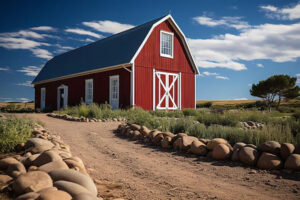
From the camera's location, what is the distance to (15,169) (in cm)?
343

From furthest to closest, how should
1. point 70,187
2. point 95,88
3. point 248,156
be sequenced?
1. point 95,88
2. point 248,156
3. point 70,187

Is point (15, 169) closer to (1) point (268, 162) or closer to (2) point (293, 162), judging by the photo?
(1) point (268, 162)

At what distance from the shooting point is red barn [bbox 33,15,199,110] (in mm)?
14805

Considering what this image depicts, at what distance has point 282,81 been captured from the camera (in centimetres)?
3594

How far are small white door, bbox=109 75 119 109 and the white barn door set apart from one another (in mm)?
2311

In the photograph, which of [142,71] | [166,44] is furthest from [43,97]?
[166,44]

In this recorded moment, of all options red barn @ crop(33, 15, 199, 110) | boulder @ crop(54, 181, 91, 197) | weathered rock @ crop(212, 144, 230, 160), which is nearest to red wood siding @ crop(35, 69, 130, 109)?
red barn @ crop(33, 15, 199, 110)

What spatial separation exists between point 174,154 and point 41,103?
2333 centimetres

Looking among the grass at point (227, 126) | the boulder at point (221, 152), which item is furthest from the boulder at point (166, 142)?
the boulder at point (221, 152)

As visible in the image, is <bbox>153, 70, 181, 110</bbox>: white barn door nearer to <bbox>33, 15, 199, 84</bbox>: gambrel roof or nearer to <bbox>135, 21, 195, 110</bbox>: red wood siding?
<bbox>135, 21, 195, 110</bbox>: red wood siding

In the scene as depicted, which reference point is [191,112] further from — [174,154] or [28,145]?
[28,145]

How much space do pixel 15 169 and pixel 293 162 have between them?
436 cm

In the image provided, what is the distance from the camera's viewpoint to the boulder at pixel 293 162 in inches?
166

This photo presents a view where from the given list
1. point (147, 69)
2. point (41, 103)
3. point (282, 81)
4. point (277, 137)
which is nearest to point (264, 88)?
point (282, 81)
